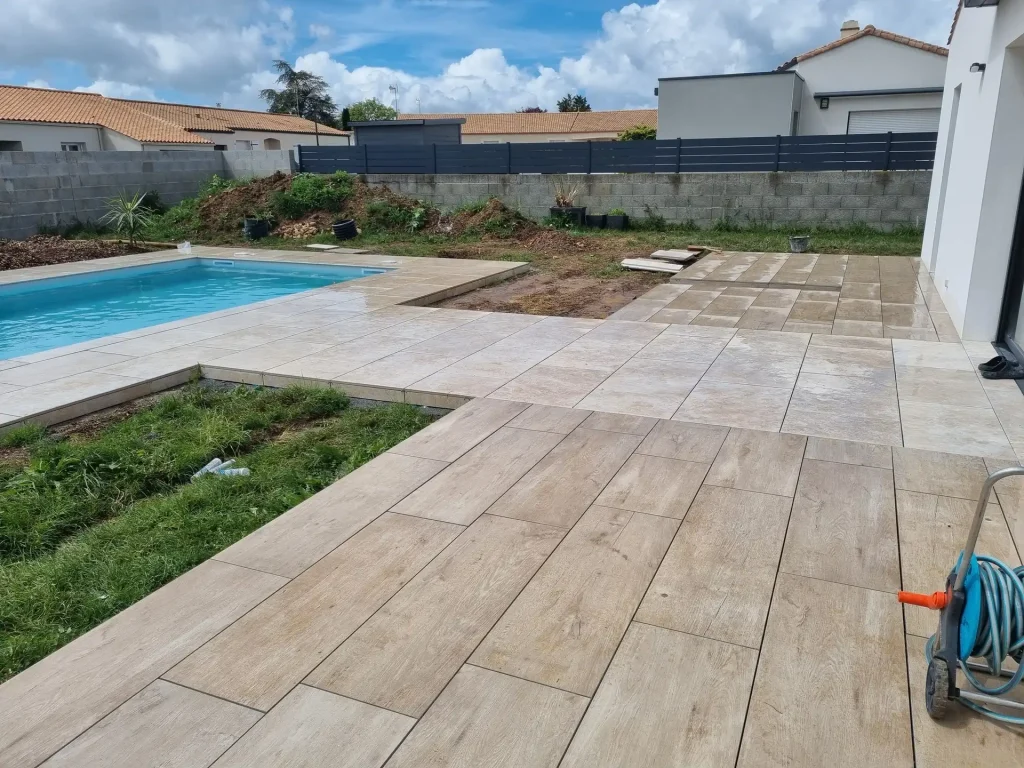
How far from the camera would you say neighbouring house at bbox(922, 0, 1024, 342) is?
529 centimetres

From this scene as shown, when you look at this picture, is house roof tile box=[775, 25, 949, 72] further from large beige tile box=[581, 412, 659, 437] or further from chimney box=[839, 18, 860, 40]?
large beige tile box=[581, 412, 659, 437]

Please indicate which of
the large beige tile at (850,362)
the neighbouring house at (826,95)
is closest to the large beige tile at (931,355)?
the large beige tile at (850,362)

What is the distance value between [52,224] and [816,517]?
48.2ft

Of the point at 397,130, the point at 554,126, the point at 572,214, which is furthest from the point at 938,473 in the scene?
the point at 554,126

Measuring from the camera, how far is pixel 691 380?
16.0 ft

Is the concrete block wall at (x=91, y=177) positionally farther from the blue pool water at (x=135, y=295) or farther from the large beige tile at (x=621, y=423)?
the large beige tile at (x=621, y=423)

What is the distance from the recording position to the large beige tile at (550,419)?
4023 mm

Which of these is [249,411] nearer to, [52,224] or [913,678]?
[913,678]

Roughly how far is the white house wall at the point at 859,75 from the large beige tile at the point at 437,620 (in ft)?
70.6

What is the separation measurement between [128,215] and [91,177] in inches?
75.8

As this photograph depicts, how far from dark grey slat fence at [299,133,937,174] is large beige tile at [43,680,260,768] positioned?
12.8m

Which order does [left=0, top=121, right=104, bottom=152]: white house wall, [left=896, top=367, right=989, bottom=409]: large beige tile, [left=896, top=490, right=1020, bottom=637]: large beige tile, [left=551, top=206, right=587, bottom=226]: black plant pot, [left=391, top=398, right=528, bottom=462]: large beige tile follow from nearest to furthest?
1. [left=896, top=490, right=1020, bottom=637]: large beige tile
2. [left=391, top=398, right=528, bottom=462]: large beige tile
3. [left=896, top=367, right=989, bottom=409]: large beige tile
4. [left=551, top=206, right=587, bottom=226]: black plant pot
5. [left=0, top=121, right=104, bottom=152]: white house wall

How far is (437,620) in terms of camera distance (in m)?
2.36

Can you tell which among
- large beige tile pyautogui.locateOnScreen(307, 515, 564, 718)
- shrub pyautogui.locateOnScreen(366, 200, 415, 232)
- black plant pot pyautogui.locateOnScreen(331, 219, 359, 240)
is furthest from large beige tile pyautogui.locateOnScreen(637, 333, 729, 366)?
shrub pyautogui.locateOnScreen(366, 200, 415, 232)
